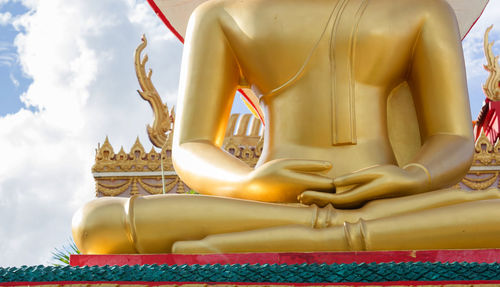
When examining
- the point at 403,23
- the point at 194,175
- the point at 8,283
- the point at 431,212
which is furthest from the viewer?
the point at 403,23

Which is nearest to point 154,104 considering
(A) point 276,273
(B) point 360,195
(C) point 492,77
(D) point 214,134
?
(C) point 492,77

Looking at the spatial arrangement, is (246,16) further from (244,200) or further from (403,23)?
(244,200)

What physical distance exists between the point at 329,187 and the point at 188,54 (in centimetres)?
83

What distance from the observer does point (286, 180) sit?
2184 millimetres

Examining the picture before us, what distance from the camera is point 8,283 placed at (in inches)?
56.5

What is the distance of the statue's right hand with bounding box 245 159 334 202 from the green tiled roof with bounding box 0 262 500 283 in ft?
2.28

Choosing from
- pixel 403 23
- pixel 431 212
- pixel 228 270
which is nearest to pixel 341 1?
pixel 403 23

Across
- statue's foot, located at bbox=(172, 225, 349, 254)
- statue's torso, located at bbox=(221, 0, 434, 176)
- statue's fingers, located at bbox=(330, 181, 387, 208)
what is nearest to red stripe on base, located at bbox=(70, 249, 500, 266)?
statue's foot, located at bbox=(172, 225, 349, 254)

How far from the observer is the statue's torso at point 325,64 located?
8.30ft

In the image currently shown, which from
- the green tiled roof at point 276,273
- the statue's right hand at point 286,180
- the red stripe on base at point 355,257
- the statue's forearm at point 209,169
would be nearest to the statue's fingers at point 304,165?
the statue's right hand at point 286,180

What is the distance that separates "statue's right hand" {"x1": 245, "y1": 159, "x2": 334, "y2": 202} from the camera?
2.18m

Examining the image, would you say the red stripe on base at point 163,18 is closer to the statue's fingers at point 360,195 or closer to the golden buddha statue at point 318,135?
the golden buddha statue at point 318,135

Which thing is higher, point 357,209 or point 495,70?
point 495,70

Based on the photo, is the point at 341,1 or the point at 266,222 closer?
the point at 266,222
